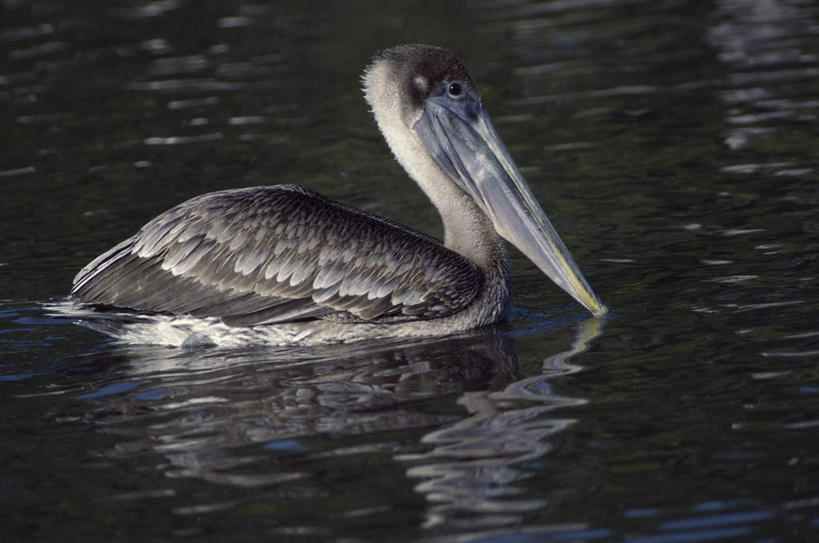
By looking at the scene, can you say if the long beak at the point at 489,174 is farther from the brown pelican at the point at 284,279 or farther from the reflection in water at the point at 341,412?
the reflection in water at the point at 341,412

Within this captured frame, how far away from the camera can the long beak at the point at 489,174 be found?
7.18 meters

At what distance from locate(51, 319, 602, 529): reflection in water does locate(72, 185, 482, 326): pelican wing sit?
0.76 feet

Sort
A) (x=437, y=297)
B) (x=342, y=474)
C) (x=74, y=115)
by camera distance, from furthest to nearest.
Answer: (x=74, y=115)
(x=437, y=297)
(x=342, y=474)

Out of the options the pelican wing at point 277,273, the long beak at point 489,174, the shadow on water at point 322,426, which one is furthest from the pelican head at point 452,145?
the shadow on water at point 322,426

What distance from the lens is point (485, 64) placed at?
13.9m

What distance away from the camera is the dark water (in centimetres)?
461

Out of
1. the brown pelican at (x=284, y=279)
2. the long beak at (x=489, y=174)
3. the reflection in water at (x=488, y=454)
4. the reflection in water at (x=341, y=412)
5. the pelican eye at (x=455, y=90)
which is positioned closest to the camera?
the reflection in water at (x=488, y=454)

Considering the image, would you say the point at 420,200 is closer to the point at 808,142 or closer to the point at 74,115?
the point at 808,142

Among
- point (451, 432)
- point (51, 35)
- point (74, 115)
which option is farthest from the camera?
point (51, 35)

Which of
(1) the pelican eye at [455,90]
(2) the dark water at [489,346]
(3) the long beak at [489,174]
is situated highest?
(1) the pelican eye at [455,90]

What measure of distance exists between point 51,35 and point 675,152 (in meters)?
9.92

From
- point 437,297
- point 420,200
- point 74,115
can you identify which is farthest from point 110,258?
point 74,115

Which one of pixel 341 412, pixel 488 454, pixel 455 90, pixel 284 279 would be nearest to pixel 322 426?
pixel 341 412

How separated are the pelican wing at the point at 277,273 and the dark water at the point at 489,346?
0.28 meters
